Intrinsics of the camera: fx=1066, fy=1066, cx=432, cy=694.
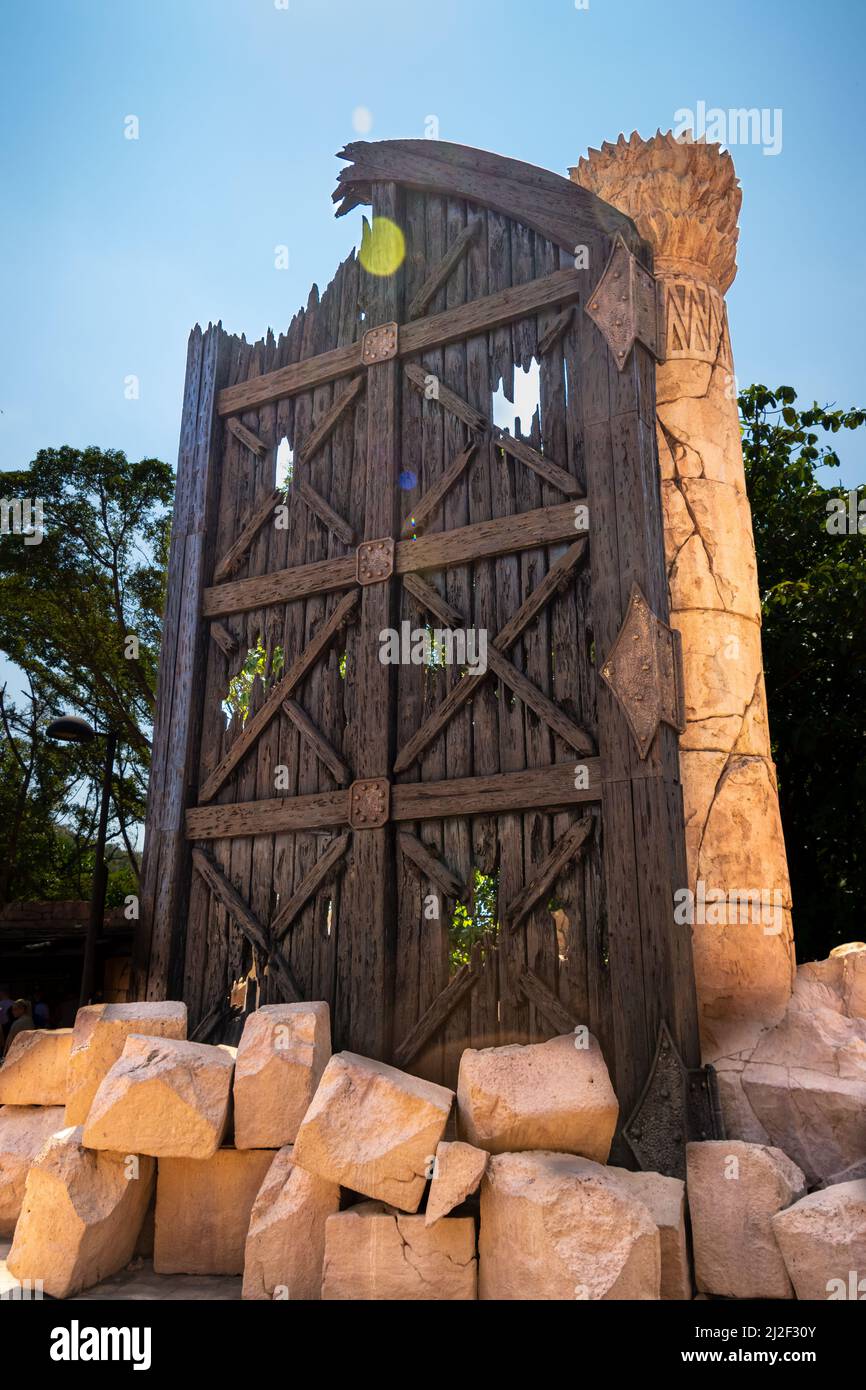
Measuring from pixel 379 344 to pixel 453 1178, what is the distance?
6352 mm

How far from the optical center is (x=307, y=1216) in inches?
212

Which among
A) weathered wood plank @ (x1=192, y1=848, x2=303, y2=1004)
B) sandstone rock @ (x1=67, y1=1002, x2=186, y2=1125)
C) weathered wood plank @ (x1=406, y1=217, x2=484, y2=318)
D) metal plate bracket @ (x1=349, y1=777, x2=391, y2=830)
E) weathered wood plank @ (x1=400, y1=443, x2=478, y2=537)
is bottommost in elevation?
sandstone rock @ (x1=67, y1=1002, x2=186, y2=1125)

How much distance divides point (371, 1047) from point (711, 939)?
2.39m

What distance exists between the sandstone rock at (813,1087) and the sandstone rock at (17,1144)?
4.43 metres

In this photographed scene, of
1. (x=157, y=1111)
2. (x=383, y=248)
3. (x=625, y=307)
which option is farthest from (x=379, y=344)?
(x=157, y=1111)

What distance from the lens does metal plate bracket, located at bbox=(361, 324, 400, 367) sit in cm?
859

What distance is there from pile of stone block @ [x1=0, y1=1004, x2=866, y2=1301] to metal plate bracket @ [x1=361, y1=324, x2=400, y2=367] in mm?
5157

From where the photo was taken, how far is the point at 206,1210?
236 inches

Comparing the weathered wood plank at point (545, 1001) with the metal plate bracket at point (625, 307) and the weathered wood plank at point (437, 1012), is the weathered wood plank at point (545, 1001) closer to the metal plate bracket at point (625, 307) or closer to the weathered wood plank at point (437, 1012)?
the weathered wood plank at point (437, 1012)

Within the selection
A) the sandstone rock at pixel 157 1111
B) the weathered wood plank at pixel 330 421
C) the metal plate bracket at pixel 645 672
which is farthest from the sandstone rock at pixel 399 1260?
the weathered wood plank at pixel 330 421

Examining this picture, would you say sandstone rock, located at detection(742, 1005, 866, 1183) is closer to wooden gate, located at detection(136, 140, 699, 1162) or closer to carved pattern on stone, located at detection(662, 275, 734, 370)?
wooden gate, located at detection(136, 140, 699, 1162)

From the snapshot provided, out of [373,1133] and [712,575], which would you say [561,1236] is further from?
[712,575]

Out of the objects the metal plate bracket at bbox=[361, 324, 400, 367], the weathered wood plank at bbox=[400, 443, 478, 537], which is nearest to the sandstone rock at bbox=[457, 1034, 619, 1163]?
the weathered wood plank at bbox=[400, 443, 478, 537]

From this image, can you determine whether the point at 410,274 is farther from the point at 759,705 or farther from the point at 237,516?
the point at 759,705
